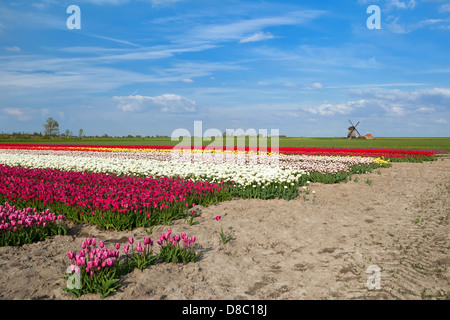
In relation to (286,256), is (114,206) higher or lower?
higher

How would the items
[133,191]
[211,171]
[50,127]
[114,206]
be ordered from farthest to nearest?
[50,127], [211,171], [133,191], [114,206]

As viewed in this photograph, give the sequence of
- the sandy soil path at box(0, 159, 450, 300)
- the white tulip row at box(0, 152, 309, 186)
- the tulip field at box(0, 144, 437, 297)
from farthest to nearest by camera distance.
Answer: the white tulip row at box(0, 152, 309, 186), the tulip field at box(0, 144, 437, 297), the sandy soil path at box(0, 159, 450, 300)

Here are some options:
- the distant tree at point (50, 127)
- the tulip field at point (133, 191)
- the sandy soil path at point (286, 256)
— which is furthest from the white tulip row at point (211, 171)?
the distant tree at point (50, 127)

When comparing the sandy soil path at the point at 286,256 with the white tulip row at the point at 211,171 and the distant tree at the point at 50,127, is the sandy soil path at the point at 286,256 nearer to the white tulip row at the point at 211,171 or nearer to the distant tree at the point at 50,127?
the white tulip row at the point at 211,171

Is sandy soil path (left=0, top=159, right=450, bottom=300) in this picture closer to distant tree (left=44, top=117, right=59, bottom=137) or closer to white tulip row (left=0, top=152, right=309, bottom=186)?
white tulip row (left=0, top=152, right=309, bottom=186)

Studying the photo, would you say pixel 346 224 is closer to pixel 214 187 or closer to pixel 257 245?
pixel 257 245

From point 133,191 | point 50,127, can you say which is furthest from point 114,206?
point 50,127

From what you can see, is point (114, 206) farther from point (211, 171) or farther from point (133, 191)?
point (211, 171)

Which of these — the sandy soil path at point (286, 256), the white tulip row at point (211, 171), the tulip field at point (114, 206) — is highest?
the white tulip row at point (211, 171)

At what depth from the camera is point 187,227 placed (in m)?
7.54

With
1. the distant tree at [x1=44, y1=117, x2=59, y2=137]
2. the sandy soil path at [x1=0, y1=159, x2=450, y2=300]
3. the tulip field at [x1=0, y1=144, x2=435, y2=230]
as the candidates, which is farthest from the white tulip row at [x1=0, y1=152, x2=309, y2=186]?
the distant tree at [x1=44, y1=117, x2=59, y2=137]

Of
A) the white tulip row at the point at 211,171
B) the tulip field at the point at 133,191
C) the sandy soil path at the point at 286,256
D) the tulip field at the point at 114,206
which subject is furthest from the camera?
the white tulip row at the point at 211,171
